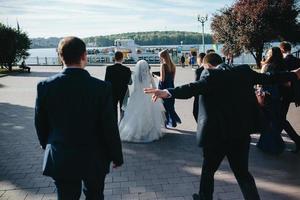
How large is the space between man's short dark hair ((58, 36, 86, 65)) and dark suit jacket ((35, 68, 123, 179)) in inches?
3.1

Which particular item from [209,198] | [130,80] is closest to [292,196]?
[209,198]

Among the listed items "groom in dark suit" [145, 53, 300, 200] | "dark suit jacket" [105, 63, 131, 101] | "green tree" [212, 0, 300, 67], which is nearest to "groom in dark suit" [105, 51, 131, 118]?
"dark suit jacket" [105, 63, 131, 101]

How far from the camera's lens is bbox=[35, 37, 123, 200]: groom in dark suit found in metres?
2.57

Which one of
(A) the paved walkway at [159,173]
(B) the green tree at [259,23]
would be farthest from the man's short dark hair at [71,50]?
(B) the green tree at [259,23]

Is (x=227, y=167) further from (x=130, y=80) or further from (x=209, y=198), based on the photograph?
(x=130, y=80)

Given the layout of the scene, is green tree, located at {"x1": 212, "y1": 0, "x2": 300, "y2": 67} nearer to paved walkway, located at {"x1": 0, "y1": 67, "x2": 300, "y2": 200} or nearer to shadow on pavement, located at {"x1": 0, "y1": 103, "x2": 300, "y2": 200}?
paved walkway, located at {"x1": 0, "y1": 67, "x2": 300, "y2": 200}

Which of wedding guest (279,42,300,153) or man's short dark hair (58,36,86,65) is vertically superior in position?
man's short dark hair (58,36,86,65)

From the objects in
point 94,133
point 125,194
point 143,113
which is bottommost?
point 125,194

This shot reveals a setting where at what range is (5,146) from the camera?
278 inches

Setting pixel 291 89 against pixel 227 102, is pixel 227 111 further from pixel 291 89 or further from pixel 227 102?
pixel 291 89

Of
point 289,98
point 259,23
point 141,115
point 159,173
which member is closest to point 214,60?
point 159,173

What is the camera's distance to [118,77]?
7434 mm

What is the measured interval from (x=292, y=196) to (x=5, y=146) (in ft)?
18.4

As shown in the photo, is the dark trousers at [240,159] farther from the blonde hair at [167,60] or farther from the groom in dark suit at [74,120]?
the blonde hair at [167,60]
